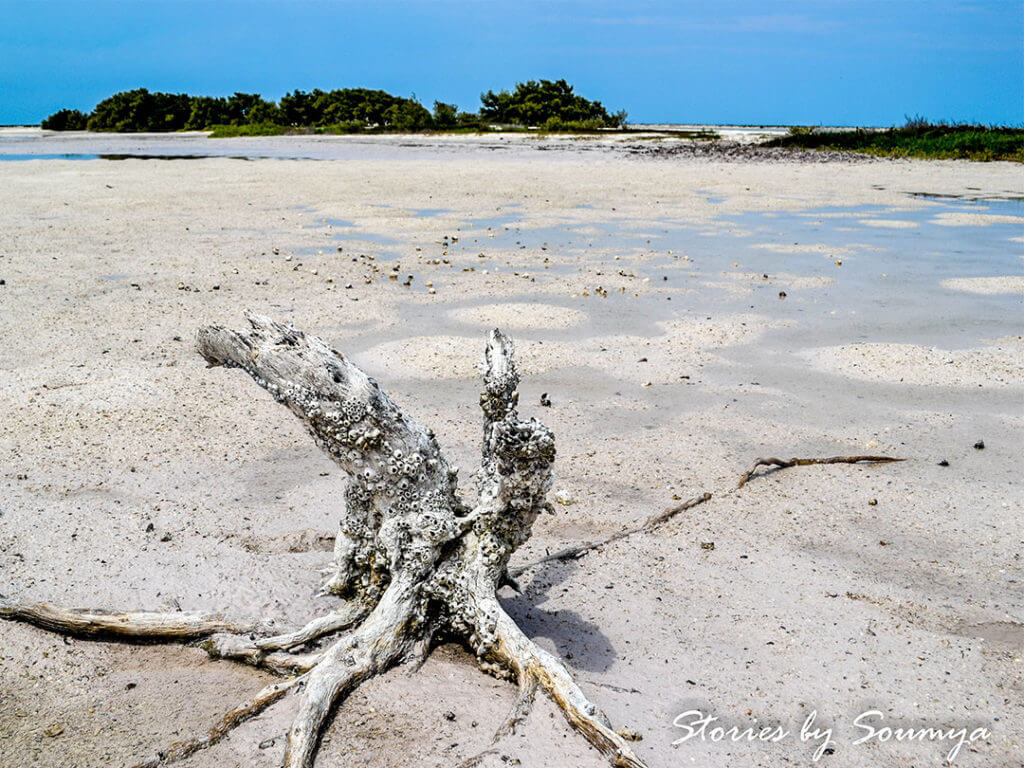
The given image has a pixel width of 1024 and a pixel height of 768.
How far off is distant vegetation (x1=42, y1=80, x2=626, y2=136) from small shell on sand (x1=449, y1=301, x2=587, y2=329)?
177ft

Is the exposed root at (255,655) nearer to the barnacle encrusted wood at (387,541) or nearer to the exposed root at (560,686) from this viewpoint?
the barnacle encrusted wood at (387,541)

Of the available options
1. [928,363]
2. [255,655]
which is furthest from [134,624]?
[928,363]

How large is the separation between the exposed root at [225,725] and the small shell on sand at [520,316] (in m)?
7.47

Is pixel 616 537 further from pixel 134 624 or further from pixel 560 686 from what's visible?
pixel 134 624

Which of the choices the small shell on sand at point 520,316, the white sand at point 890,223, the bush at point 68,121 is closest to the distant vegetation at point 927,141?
the white sand at point 890,223

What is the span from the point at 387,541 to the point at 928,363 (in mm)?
7441

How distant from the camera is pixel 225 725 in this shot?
361 centimetres

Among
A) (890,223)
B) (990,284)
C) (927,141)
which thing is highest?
→ (927,141)

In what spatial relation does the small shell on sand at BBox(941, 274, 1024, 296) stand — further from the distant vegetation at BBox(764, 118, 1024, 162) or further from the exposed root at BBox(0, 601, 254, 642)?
the distant vegetation at BBox(764, 118, 1024, 162)

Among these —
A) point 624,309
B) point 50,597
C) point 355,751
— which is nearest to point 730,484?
point 355,751

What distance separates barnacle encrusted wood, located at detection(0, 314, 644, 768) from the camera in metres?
3.92

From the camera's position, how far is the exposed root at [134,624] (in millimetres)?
4379

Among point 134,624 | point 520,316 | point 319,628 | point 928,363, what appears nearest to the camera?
point 319,628

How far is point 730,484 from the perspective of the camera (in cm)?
666
